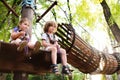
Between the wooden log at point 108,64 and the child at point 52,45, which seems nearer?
the child at point 52,45

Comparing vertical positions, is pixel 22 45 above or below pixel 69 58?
below

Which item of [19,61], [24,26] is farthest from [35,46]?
[24,26]

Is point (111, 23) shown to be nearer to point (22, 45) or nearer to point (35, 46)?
point (35, 46)

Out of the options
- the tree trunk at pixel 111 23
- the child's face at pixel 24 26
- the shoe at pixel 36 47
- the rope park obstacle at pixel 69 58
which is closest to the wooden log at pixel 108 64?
the rope park obstacle at pixel 69 58

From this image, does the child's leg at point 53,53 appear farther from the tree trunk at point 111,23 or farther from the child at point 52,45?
the tree trunk at point 111,23

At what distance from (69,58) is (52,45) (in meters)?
1.31

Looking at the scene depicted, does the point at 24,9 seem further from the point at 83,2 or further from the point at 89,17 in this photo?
the point at 89,17

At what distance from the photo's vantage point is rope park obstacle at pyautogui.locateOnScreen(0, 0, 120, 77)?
2.65 meters

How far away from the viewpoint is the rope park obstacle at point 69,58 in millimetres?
2653

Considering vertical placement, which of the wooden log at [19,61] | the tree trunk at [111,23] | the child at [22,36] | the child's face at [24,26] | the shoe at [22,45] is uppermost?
the tree trunk at [111,23]

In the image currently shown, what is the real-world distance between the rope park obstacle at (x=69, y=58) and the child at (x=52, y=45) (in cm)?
8

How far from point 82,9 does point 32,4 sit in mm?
3060

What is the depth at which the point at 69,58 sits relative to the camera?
4426mm

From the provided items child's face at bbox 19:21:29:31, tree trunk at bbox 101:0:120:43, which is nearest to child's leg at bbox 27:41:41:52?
child's face at bbox 19:21:29:31
